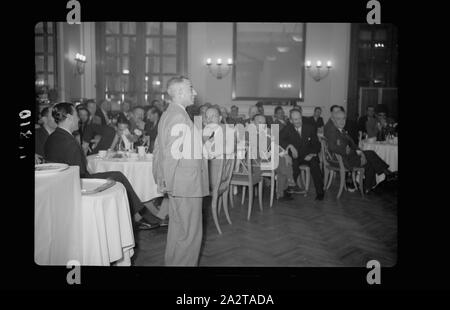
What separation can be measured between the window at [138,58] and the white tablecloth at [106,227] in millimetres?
7397

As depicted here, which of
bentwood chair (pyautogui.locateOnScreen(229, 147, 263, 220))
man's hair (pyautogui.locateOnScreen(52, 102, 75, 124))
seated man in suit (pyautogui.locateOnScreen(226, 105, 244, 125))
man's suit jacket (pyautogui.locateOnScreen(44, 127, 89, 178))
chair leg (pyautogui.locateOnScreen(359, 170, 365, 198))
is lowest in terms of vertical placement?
chair leg (pyautogui.locateOnScreen(359, 170, 365, 198))

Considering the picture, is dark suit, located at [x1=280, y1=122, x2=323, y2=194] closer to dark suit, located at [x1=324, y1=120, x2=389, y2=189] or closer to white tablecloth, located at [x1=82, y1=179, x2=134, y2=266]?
dark suit, located at [x1=324, y1=120, x2=389, y2=189]

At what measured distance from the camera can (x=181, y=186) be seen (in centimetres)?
295

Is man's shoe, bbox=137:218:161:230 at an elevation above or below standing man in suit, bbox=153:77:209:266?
below

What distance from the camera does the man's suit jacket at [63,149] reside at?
3.18 m

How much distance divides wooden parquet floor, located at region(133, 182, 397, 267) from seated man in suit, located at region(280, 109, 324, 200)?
67 centimetres

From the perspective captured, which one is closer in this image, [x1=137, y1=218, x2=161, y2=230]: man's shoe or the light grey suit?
the light grey suit

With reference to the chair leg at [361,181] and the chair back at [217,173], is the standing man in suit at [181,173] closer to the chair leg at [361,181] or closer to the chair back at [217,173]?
the chair back at [217,173]

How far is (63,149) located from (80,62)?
22.6ft

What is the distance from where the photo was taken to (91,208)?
2.73 metres

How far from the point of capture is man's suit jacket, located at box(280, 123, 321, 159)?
19.8 feet

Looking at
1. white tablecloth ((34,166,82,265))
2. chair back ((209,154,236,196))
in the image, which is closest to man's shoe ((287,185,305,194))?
chair back ((209,154,236,196))

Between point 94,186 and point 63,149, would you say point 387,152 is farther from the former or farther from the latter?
point 63,149
